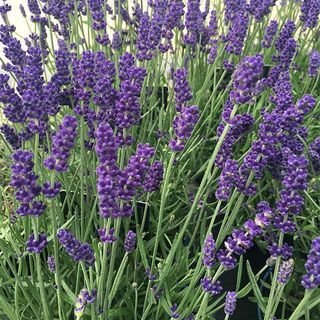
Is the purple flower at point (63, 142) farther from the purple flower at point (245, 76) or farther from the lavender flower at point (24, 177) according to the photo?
the purple flower at point (245, 76)

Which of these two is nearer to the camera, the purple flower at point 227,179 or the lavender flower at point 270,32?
the purple flower at point 227,179

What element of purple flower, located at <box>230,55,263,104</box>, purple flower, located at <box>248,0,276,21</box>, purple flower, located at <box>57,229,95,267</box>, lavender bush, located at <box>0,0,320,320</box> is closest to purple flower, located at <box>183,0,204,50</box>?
lavender bush, located at <box>0,0,320,320</box>

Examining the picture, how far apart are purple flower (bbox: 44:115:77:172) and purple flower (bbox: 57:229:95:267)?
0.47 feet

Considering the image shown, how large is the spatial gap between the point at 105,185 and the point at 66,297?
0.49 m

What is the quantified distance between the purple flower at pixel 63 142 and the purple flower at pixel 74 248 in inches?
5.6

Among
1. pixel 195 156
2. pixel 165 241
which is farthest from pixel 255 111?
pixel 165 241

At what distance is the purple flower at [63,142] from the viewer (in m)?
0.76

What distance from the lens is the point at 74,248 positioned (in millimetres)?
892

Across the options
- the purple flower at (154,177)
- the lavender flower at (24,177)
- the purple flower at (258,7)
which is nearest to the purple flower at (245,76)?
the purple flower at (154,177)

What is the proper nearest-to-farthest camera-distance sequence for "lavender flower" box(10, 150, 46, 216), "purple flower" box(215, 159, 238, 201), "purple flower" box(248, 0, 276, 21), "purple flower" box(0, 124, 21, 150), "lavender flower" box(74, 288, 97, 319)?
"lavender flower" box(10, 150, 46, 216) < "lavender flower" box(74, 288, 97, 319) < "purple flower" box(215, 159, 238, 201) < "purple flower" box(0, 124, 21, 150) < "purple flower" box(248, 0, 276, 21)

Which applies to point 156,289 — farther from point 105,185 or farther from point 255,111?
point 255,111

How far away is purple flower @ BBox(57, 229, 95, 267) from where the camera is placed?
88 centimetres

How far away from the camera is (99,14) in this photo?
1465mm

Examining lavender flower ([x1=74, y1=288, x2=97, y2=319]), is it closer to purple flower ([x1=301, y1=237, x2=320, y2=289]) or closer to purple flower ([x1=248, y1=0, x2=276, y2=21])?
purple flower ([x1=301, y1=237, x2=320, y2=289])
